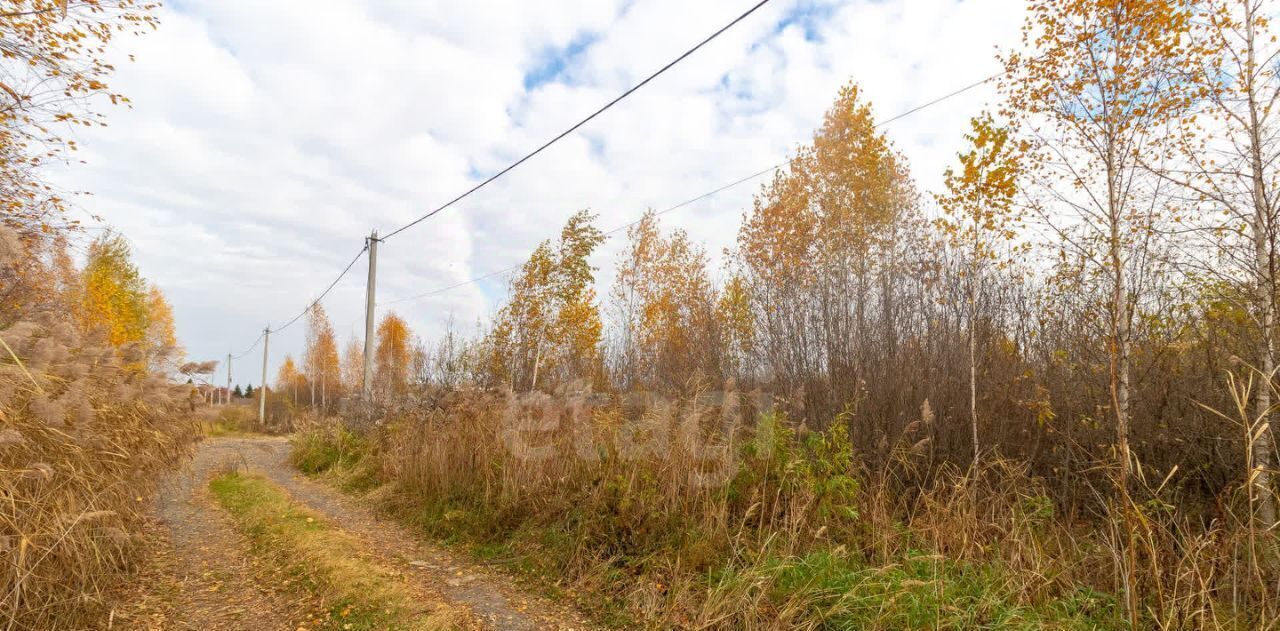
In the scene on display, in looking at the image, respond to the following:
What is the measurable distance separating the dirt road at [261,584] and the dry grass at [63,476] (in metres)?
0.33

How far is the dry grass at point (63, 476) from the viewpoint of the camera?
3096mm

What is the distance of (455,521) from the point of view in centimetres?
576

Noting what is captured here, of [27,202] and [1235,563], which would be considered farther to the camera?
[27,202]

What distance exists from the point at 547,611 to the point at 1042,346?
6227 mm

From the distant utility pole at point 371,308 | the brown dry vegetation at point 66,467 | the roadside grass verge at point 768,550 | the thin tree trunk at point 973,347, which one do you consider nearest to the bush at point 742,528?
the roadside grass verge at point 768,550

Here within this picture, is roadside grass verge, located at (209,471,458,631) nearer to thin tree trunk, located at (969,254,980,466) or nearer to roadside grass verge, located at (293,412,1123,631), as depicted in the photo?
roadside grass verge, located at (293,412,1123,631)

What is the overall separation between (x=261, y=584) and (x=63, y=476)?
4.95ft

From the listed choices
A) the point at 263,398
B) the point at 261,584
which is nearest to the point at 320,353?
the point at 263,398

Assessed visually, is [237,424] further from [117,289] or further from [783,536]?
[783,536]

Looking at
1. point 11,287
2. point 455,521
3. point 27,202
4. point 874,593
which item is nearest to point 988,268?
point 874,593

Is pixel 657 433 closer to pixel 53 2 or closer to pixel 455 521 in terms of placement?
pixel 455 521

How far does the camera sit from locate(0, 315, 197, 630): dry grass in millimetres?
3096

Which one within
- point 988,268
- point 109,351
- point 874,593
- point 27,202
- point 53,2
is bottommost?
point 874,593

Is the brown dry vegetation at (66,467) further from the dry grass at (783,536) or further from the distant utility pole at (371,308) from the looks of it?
the distant utility pole at (371,308)
